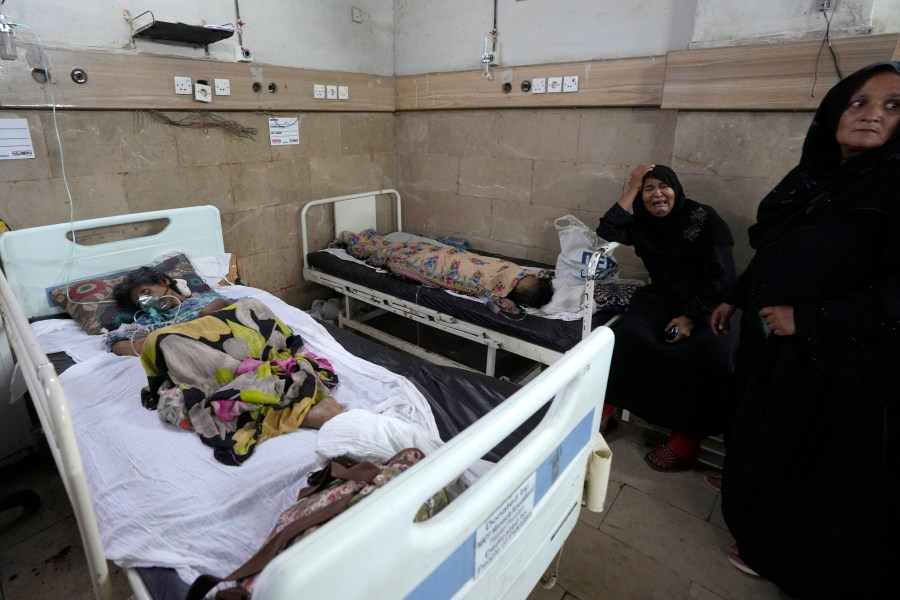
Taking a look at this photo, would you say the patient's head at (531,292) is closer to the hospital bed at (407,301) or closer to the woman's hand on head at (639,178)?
the hospital bed at (407,301)

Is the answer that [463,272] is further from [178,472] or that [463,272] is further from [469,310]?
[178,472]

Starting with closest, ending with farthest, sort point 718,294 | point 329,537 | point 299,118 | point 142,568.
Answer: point 329,537
point 142,568
point 718,294
point 299,118

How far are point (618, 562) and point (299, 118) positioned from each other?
353 centimetres

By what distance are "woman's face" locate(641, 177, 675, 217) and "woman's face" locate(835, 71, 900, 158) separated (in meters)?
0.97

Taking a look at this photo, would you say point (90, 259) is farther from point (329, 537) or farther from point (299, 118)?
point (329, 537)

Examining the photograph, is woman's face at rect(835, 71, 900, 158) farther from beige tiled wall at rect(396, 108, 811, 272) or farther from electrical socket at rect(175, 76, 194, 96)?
electrical socket at rect(175, 76, 194, 96)

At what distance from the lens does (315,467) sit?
1533 millimetres

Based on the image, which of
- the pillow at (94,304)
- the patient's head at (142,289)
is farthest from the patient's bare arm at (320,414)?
the pillow at (94,304)

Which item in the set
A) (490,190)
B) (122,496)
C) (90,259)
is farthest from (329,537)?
(490,190)

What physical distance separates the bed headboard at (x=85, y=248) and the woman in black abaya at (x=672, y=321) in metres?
2.48

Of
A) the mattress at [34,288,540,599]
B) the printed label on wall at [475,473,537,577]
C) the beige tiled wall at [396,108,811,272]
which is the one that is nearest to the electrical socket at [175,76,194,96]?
the mattress at [34,288,540,599]

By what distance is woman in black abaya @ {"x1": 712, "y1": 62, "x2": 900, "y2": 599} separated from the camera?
4.91ft

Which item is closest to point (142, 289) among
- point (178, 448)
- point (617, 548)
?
point (178, 448)

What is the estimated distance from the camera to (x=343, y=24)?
12.8ft
